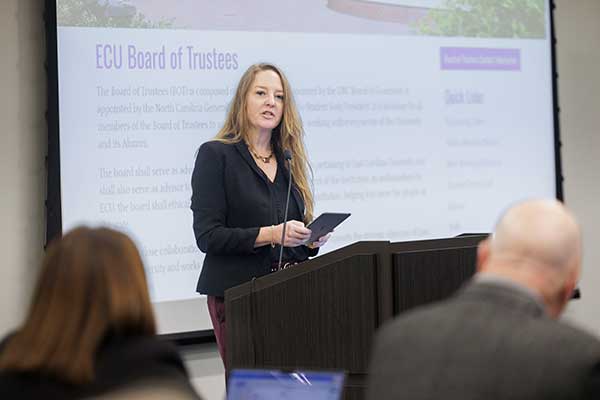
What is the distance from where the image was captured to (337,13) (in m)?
4.73

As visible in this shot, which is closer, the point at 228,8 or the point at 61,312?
the point at 61,312

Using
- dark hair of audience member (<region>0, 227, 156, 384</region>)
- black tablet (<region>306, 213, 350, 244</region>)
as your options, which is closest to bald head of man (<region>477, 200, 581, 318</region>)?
dark hair of audience member (<region>0, 227, 156, 384</region>)

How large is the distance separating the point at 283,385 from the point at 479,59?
3.59 meters

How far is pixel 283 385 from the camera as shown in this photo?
1.89m

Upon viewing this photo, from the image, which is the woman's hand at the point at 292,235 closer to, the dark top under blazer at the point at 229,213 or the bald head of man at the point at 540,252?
the dark top under blazer at the point at 229,213

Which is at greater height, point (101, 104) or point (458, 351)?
point (101, 104)

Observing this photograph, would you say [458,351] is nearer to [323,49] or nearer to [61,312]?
[61,312]

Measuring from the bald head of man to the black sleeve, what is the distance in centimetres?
254

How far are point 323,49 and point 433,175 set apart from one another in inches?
35.1

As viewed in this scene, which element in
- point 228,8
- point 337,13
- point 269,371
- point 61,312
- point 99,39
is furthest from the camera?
point 337,13

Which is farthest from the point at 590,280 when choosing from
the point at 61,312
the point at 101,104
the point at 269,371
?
the point at 61,312

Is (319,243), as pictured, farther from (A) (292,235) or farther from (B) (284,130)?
(B) (284,130)

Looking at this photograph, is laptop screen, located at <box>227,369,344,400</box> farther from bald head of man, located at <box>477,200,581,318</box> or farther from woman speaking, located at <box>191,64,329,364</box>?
woman speaking, located at <box>191,64,329,364</box>

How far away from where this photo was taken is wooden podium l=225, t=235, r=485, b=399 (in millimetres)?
2746
